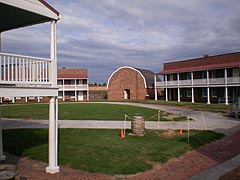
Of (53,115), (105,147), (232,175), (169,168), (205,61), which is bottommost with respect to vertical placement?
(169,168)

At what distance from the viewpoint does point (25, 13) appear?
316 inches

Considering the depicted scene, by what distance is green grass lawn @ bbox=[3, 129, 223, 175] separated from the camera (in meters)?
8.81

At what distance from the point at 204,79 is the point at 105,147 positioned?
2980 centimetres

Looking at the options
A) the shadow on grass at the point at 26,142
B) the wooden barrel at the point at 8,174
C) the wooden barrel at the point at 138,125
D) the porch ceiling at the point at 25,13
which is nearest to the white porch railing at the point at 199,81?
the wooden barrel at the point at 138,125

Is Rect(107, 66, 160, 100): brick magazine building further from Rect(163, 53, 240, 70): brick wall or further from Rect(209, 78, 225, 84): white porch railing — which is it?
Rect(209, 78, 225, 84): white porch railing

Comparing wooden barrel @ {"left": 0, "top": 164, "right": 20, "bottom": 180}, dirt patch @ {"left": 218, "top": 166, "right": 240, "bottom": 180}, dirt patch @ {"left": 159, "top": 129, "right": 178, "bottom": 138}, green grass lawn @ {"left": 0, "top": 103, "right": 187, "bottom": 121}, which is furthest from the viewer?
green grass lawn @ {"left": 0, "top": 103, "right": 187, "bottom": 121}

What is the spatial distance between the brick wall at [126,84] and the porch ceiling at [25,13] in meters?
40.0

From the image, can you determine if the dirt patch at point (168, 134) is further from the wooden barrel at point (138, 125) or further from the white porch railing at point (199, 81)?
the white porch railing at point (199, 81)

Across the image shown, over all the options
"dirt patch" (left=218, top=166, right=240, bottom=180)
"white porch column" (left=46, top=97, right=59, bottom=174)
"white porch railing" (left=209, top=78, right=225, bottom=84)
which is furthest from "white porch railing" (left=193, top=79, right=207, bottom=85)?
"white porch column" (left=46, top=97, right=59, bottom=174)

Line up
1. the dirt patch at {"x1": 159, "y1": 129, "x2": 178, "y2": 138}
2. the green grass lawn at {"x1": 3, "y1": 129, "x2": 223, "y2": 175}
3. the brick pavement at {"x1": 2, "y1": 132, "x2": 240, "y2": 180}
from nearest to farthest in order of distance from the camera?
1. the brick pavement at {"x1": 2, "y1": 132, "x2": 240, "y2": 180}
2. the green grass lawn at {"x1": 3, "y1": 129, "x2": 223, "y2": 175}
3. the dirt patch at {"x1": 159, "y1": 129, "x2": 178, "y2": 138}

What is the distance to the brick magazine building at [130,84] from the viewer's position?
1919 inches

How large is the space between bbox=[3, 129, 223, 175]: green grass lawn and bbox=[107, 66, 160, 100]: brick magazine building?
33799 mm

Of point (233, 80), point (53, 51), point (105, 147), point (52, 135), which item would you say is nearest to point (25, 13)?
point (53, 51)

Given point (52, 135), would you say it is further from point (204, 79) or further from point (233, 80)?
point (204, 79)
